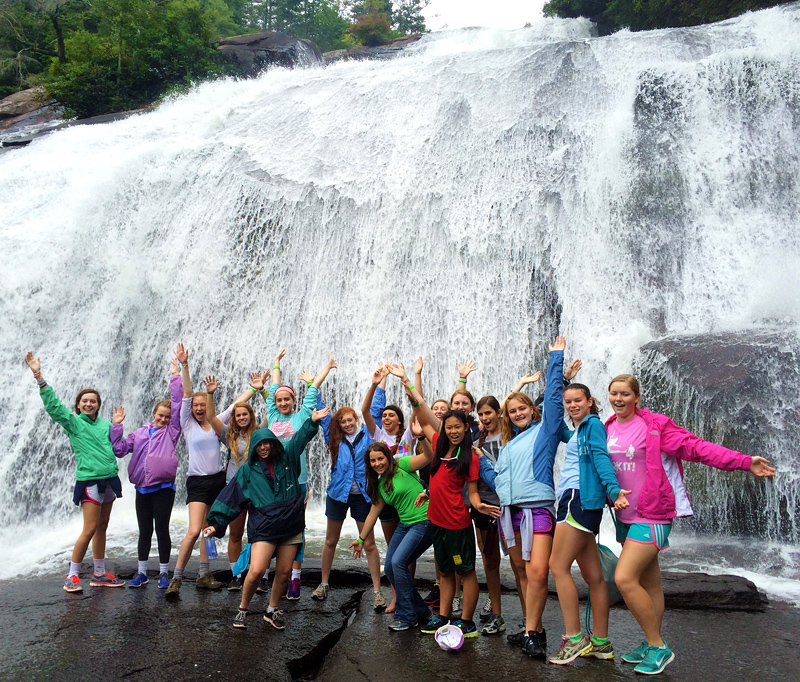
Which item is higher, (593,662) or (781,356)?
(781,356)

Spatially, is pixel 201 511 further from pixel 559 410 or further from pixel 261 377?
pixel 559 410

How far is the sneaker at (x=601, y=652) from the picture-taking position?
443 cm

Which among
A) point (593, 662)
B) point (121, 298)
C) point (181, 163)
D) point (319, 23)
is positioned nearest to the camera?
point (593, 662)

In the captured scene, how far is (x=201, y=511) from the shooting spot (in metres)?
6.26

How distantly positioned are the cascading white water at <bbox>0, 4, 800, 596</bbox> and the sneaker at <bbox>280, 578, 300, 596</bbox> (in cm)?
397

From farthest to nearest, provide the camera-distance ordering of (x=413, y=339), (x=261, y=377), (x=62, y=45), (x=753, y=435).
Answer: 1. (x=62, y=45)
2. (x=413, y=339)
3. (x=753, y=435)
4. (x=261, y=377)

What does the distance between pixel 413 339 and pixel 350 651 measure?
22.7 feet

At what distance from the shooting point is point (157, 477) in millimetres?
6312

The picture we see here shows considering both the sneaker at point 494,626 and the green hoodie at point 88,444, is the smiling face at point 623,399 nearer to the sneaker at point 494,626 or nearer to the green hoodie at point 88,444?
the sneaker at point 494,626

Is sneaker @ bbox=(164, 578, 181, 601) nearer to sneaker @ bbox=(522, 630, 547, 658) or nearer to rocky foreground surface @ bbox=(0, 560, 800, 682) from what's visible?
rocky foreground surface @ bbox=(0, 560, 800, 682)

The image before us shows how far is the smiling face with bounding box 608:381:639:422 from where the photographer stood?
4.38 metres

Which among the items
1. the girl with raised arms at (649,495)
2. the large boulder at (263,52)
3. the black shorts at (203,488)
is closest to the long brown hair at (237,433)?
the black shorts at (203,488)

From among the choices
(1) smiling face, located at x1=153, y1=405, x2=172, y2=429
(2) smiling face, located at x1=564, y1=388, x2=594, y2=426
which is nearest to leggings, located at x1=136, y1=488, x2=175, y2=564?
(1) smiling face, located at x1=153, y1=405, x2=172, y2=429

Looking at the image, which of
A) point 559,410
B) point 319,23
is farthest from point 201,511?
point 319,23
